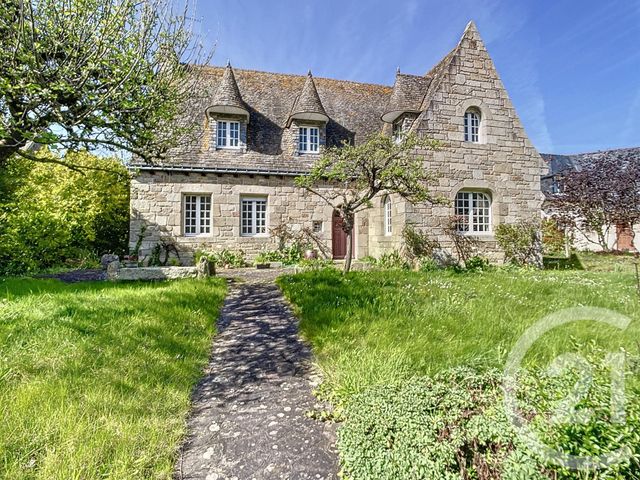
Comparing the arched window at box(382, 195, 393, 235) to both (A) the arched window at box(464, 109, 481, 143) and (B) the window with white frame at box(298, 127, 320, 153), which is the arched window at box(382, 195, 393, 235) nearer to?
(A) the arched window at box(464, 109, 481, 143)

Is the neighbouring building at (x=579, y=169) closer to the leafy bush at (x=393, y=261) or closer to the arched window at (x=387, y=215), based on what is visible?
the arched window at (x=387, y=215)

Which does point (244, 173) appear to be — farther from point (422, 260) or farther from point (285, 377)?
point (285, 377)

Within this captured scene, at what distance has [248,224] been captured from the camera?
1295cm

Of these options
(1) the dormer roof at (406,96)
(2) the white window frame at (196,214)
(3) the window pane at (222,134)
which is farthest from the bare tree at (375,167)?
(3) the window pane at (222,134)

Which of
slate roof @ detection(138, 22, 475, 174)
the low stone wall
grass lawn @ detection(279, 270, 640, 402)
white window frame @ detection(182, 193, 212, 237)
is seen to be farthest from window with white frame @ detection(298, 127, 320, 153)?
grass lawn @ detection(279, 270, 640, 402)

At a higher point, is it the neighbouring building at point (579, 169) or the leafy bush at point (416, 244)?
the neighbouring building at point (579, 169)

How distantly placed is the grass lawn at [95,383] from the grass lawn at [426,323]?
144cm

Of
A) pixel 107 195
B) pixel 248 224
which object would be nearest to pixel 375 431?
pixel 248 224

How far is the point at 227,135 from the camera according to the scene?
1289 cm

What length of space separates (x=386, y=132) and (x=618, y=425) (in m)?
14.1

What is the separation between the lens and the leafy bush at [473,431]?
1581 millimetres

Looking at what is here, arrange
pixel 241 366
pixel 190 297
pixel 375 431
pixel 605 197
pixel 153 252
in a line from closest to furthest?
pixel 375 431
pixel 241 366
pixel 190 297
pixel 153 252
pixel 605 197

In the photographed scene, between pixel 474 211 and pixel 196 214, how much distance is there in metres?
10.5

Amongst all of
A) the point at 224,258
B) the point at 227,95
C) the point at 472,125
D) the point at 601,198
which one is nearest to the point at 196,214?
the point at 224,258
